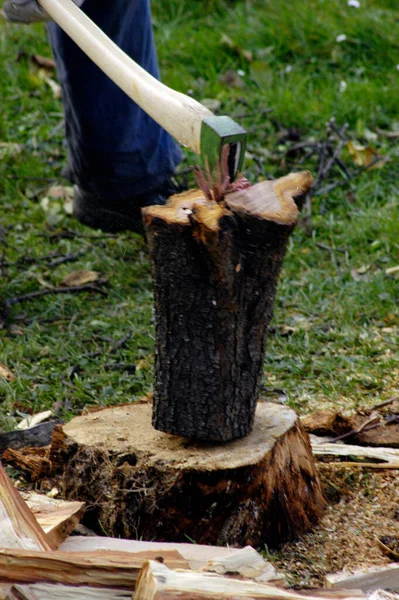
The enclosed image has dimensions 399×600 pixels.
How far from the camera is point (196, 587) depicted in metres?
1.63

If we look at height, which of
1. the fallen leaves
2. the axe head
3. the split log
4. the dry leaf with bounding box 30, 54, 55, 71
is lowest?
the fallen leaves

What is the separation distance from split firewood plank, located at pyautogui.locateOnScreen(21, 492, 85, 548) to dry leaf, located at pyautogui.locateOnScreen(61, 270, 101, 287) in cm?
170

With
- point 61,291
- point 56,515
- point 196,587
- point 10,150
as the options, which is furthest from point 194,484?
point 10,150

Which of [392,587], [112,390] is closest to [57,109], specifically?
[112,390]

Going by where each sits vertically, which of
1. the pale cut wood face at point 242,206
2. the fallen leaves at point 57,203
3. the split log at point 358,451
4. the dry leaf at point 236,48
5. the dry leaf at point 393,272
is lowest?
the fallen leaves at point 57,203

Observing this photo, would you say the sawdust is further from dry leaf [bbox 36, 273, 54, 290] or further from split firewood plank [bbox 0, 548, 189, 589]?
dry leaf [bbox 36, 273, 54, 290]

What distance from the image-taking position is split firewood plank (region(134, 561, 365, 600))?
1.59 m

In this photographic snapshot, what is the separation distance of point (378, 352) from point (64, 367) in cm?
111

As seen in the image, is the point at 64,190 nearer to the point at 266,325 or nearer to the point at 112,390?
the point at 112,390

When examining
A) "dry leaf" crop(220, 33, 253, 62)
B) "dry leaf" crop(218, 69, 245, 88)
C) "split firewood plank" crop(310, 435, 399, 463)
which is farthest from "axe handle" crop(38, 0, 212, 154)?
"dry leaf" crop(220, 33, 253, 62)

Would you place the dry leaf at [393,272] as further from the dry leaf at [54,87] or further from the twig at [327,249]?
the dry leaf at [54,87]

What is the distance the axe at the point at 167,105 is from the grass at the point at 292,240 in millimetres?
981

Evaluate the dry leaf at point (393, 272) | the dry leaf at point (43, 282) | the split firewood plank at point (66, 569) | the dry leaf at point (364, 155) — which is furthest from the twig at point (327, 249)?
the split firewood plank at point (66, 569)

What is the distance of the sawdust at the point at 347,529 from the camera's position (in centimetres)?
202
